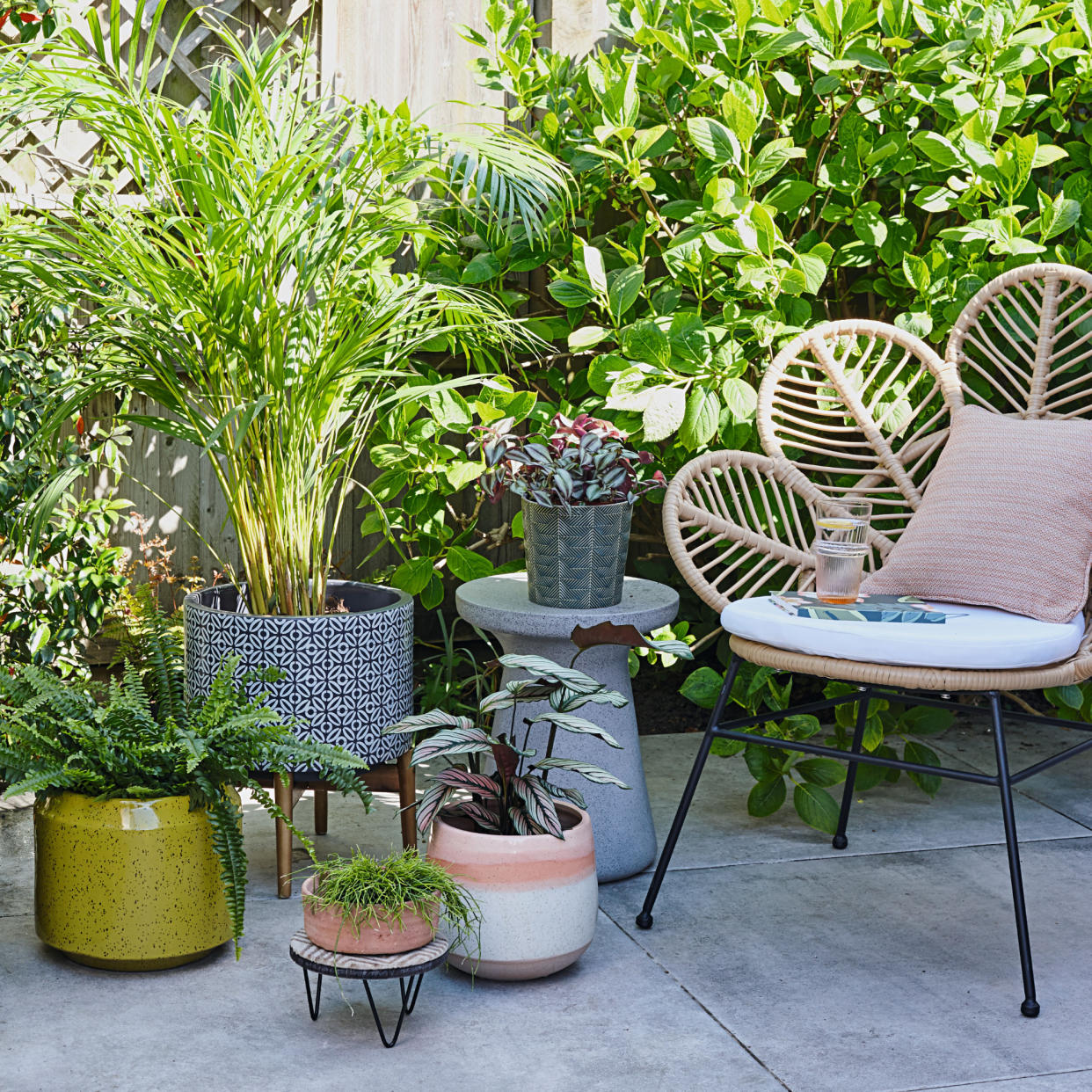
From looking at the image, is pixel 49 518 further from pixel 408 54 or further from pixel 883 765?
pixel 883 765

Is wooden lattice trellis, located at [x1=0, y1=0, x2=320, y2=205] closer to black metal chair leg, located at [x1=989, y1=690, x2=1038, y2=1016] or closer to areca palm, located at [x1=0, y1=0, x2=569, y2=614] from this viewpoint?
areca palm, located at [x1=0, y1=0, x2=569, y2=614]

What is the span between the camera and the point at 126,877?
5.95 ft

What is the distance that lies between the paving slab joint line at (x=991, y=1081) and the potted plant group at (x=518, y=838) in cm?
49

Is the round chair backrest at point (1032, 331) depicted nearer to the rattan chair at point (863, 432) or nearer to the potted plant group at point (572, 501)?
the rattan chair at point (863, 432)

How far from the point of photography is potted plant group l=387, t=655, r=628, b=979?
182 centimetres

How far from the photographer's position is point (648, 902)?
205 centimetres

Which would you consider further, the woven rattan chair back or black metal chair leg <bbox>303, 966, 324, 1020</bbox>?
the woven rattan chair back

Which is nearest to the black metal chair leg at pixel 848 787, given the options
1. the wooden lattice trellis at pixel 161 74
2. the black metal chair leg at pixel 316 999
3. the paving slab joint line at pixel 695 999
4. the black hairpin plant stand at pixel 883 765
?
the black hairpin plant stand at pixel 883 765

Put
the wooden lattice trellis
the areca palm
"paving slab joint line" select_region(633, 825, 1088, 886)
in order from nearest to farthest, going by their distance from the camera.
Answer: the areca palm < "paving slab joint line" select_region(633, 825, 1088, 886) < the wooden lattice trellis

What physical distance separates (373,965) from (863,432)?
1419 mm

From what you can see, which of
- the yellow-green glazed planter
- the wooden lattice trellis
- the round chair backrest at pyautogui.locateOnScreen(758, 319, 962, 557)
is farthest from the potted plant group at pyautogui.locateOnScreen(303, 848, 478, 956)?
the wooden lattice trellis

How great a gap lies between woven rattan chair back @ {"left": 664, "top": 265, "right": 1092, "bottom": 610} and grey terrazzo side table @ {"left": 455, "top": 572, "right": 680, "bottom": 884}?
165 mm

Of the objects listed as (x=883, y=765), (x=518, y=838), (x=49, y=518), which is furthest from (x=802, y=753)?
(x=49, y=518)

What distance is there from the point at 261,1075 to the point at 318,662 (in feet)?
2.10
